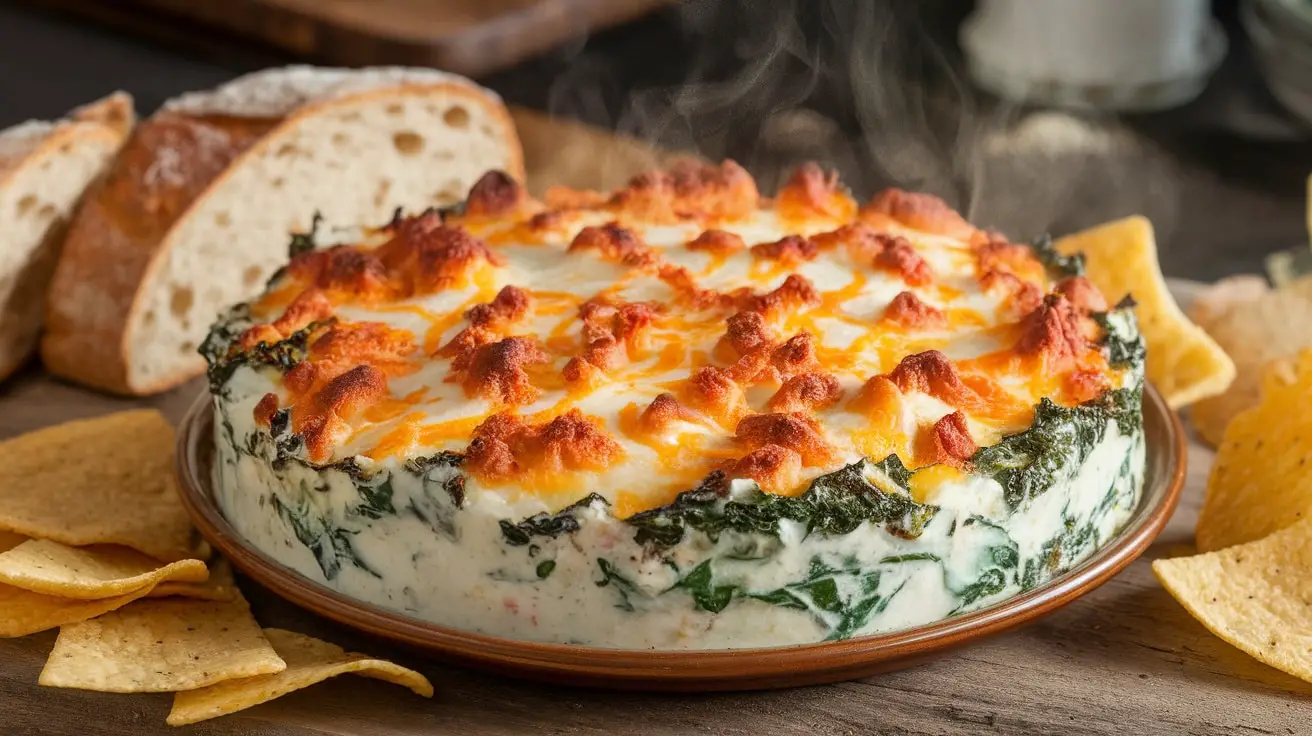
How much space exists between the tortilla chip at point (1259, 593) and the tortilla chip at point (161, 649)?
162 cm

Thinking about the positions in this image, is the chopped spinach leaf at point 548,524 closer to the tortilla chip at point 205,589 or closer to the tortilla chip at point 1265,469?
the tortilla chip at point 205,589

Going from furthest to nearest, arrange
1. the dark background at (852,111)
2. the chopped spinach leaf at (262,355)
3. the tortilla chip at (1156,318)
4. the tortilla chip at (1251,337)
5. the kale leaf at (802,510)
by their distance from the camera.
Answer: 1. the dark background at (852,111)
2. the tortilla chip at (1251,337)
3. the tortilla chip at (1156,318)
4. the chopped spinach leaf at (262,355)
5. the kale leaf at (802,510)

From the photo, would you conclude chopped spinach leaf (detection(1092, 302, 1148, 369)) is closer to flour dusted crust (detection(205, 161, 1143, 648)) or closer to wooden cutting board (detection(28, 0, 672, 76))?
flour dusted crust (detection(205, 161, 1143, 648))

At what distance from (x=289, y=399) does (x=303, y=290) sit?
1.45 ft

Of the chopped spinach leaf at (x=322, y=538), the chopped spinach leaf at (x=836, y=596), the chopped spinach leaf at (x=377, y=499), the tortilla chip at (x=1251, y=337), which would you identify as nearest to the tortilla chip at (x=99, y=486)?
the chopped spinach leaf at (x=322, y=538)

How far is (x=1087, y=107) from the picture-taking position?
703 centimetres

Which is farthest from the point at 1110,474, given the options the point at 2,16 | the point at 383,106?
the point at 2,16

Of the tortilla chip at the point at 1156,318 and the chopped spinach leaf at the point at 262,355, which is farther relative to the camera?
the tortilla chip at the point at 1156,318

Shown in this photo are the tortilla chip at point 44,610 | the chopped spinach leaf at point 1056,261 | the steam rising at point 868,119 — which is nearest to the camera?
the tortilla chip at point 44,610

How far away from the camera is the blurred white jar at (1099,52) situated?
6.77m

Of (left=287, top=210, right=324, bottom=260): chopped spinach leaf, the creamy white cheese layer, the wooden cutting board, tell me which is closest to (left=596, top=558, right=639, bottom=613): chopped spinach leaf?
the creamy white cheese layer

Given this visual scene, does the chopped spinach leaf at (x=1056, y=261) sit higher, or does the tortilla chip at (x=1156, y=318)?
the chopped spinach leaf at (x=1056, y=261)

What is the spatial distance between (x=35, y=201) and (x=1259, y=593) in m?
3.10

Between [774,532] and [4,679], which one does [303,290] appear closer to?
[4,679]
